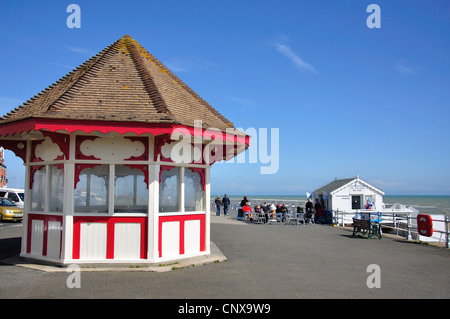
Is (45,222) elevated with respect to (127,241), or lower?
elevated

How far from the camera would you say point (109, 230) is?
28.0ft

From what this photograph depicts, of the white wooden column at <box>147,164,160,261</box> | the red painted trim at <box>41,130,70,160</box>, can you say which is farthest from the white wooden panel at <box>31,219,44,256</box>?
the white wooden column at <box>147,164,160,261</box>

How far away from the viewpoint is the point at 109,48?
1127 centimetres

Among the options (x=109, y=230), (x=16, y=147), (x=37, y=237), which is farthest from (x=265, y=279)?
(x=16, y=147)

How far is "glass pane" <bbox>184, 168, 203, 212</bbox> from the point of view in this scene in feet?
31.9

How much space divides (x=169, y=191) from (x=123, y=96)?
2516mm

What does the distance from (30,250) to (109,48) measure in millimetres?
5885

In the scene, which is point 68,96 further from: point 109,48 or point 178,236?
point 178,236

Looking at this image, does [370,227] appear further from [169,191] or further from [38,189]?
[38,189]

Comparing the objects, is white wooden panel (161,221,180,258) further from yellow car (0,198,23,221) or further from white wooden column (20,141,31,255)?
yellow car (0,198,23,221)

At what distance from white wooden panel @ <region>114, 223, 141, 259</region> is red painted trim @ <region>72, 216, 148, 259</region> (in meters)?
0.07

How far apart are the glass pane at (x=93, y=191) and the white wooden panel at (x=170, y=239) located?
4.64 feet
